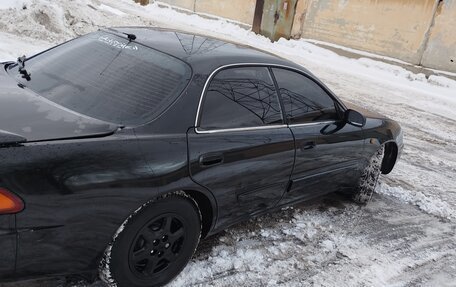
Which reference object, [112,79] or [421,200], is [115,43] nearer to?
[112,79]

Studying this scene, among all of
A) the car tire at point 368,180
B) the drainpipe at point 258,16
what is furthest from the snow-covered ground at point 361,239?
the drainpipe at point 258,16

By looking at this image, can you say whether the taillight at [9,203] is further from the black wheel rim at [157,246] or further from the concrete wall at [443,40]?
the concrete wall at [443,40]

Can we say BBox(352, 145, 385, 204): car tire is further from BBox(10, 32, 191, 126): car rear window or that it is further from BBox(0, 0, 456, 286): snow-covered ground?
BBox(10, 32, 191, 126): car rear window

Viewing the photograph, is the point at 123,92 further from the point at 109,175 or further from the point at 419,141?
the point at 419,141

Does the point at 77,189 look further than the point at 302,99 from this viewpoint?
No

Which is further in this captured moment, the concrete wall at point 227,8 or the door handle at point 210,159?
the concrete wall at point 227,8

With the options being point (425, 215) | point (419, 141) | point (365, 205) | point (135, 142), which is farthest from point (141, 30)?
point (419, 141)

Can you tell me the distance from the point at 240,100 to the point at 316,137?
2.92ft

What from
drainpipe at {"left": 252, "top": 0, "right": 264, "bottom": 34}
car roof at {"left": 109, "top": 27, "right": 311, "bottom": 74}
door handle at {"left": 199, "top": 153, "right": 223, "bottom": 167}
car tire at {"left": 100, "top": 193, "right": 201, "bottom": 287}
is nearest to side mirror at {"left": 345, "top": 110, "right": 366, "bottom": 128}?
car roof at {"left": 109, "top": 27, "right": 311, "bottom": 74}

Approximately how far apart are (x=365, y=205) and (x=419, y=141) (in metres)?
3.44

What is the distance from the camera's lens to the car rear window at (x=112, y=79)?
301cm

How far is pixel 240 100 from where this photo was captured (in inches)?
137

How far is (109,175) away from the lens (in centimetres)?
259

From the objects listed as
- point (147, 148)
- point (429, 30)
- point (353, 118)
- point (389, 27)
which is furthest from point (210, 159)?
point (389, 27)
